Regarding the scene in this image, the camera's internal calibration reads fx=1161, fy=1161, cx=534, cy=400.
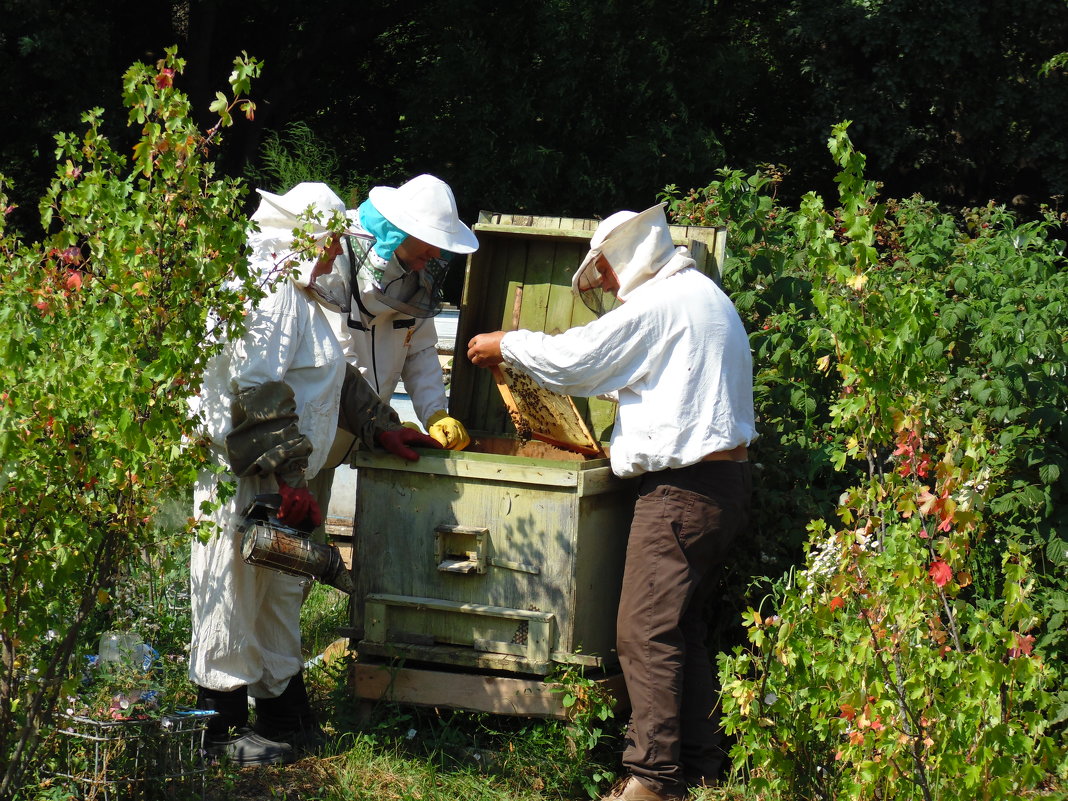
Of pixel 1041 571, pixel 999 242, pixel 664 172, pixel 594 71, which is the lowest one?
pixel 1041 571

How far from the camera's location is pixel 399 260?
3.84 meters

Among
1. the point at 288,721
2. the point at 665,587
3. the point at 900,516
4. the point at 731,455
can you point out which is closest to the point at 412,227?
the point at 731,455

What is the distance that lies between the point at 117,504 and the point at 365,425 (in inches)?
47.9

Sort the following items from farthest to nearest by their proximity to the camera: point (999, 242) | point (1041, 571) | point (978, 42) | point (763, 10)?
point (763, 10)
point (978, 42)
point (999, 242)
point (1041, 571)

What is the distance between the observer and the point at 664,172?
10750 mm

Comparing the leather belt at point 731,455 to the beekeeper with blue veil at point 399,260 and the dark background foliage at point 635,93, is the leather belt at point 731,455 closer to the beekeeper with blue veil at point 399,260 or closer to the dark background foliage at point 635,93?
the beekeeper with blue veil at point 399,260

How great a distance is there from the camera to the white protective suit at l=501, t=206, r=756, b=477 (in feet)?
11.6

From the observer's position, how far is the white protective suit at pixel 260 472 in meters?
3.52

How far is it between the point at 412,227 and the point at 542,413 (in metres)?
0.78

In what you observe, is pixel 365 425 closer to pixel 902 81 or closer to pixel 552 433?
pixel 552 433

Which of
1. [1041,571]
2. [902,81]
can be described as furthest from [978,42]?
[1041,571]

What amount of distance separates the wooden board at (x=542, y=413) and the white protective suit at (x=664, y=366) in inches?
10.6

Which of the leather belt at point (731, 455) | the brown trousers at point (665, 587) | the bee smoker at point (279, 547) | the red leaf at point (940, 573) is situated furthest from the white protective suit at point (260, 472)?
the red leaf at point (940, 573)

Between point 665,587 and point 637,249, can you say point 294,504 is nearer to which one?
point 665,587
